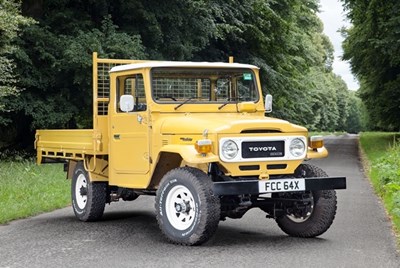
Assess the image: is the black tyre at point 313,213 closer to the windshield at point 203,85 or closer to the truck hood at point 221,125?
the truck hood at point 221,125

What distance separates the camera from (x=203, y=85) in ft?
32.4

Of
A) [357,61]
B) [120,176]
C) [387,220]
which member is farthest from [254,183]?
[357,61]

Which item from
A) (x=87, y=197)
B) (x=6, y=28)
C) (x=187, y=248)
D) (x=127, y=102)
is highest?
(x=6, y=28)

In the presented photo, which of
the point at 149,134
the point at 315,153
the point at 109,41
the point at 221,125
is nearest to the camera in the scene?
the point at 221,125

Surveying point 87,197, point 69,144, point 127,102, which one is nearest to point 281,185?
point 127,102

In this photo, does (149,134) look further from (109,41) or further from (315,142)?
(109,41)

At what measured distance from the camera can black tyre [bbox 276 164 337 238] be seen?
8.73 meters

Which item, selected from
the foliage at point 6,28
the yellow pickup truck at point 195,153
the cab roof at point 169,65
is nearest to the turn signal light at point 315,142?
the yellow pickup truck at point 195,153

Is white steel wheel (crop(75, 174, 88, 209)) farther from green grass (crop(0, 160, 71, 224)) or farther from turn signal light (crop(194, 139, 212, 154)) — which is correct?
turn signal light (crop(194, 139, 212, 154))

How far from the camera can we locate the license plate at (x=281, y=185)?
8023 millimetres

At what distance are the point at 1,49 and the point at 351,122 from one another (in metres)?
122

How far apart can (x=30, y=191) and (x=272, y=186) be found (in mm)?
6552

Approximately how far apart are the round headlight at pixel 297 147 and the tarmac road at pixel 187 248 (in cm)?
107

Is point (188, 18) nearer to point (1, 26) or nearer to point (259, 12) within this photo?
point (259, 12)
